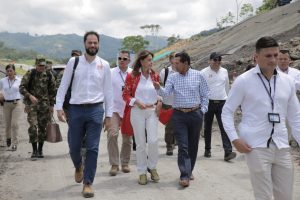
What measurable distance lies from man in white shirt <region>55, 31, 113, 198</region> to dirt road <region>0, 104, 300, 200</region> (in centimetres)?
58

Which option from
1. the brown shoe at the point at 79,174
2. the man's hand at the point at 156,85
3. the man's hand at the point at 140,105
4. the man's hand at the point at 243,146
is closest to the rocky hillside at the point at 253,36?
the man's hand at the point at 156,85

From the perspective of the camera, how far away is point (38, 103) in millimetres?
9656

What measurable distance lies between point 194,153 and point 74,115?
207cm

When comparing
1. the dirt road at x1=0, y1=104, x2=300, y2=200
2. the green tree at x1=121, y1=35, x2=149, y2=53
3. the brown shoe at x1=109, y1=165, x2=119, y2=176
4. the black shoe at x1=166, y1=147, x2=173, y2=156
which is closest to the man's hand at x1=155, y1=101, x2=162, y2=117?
the dirt road at x1=0, y1=104, x2=300, y2=200

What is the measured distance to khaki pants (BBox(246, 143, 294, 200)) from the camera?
4.17 m

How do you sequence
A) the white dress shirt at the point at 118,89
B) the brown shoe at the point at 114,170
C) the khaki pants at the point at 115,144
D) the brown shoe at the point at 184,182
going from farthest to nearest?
the white dress shirt at the point at 118,89 < the khaki pants at the point at 115,144 < the brown shoe at the point at 114,170 < the brown shoe at the point at 184,182

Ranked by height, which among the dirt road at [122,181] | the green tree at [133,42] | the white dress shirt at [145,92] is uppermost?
the green tree at [133,42]

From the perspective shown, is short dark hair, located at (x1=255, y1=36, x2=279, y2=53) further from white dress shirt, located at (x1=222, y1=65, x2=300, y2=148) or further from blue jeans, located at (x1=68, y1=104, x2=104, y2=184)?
blue jeans, located at (x1=68, y1=104, x2=104, y2=184)

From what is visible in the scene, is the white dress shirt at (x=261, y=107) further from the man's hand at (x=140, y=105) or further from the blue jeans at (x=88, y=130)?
the man's hand at (x=140, y=105)

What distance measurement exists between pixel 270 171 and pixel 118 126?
13.8 ft

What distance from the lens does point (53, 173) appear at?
812 cm

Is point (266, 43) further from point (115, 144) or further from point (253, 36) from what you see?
point (253, 36)

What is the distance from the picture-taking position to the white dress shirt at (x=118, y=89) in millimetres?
8141

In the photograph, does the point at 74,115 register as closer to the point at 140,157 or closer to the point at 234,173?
the point at 140,157
